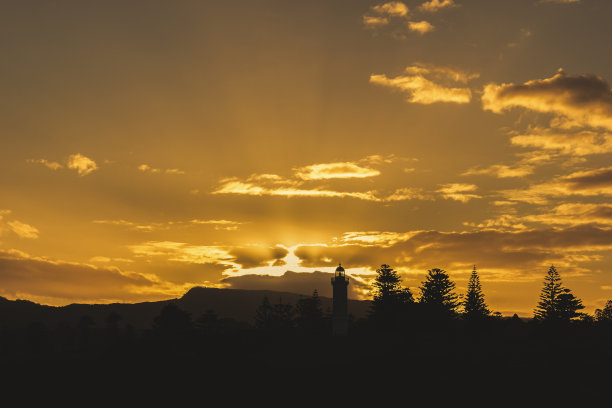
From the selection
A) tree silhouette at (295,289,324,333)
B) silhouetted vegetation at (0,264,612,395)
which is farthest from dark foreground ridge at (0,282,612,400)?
tree silhouette at (295,289,324,333)

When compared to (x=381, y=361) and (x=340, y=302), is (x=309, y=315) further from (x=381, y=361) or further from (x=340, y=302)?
(x=381, y=361)

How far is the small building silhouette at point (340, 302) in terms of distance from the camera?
8675 centimetres

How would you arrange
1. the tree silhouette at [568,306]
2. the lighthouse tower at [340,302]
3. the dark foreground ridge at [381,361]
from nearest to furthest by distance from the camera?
the dark foreground ridge at [381,361]
the lighthouse tower at [340,302]
the tree silhouette at [568,306]

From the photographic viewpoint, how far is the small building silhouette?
285 ft

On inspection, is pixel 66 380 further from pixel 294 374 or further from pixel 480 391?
pixel 480 391

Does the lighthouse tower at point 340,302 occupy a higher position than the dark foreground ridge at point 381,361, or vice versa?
the lighthouse tower at point 340,302

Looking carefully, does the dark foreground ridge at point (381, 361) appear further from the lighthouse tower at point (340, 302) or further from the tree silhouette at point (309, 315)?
the tree silhouette at point (309, 315)

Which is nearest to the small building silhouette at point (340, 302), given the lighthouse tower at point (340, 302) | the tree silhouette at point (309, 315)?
the lighthouse tower at point (340, 302)

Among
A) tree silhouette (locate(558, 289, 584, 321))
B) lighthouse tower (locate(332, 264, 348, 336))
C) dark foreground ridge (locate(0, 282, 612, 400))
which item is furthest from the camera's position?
tree silhouette (locate(558, 289, 584, 321))

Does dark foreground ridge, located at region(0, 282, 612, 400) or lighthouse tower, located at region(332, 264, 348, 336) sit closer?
dark foreground ridge, located at region(0, 282, 612, 400)

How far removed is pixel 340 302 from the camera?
8744 centimetres

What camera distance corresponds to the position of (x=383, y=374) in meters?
69.8

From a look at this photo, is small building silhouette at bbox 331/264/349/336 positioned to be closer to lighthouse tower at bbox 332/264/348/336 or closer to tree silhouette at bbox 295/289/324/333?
lighthouse tower at bbox 332/264/348/336

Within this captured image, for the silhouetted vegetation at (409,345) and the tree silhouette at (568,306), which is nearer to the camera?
the silhouetted vegetation at (409,345)
